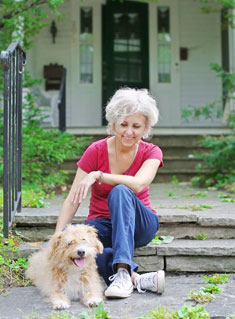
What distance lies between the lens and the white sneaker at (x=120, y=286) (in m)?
2.54

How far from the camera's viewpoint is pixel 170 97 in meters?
9.00

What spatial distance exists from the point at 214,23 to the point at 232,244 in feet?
22.1

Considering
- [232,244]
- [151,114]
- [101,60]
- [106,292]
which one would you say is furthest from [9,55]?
[101,60]

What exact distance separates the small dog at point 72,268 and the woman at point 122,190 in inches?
4.4

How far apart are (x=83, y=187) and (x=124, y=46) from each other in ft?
22.0

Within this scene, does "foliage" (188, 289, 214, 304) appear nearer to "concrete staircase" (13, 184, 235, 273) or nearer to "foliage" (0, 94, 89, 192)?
"concrete staircase" (13, 184, 235, 273)

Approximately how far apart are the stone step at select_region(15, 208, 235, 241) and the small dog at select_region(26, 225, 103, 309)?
77 centimetres

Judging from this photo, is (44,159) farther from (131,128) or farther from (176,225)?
(131,128)

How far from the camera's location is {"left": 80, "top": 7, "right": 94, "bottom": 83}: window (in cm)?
A: 881

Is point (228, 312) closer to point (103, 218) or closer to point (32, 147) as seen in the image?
point (103, 218)

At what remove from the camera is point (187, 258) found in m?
3.11

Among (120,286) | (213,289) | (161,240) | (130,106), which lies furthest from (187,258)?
(130,106)

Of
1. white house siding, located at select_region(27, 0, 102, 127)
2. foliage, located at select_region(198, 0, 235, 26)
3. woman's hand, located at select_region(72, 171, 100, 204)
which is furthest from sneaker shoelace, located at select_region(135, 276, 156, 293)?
white house siding, located at select_region(27, 0, 102, 127)

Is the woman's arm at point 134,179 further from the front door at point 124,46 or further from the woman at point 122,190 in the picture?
the front door at point 124,46
